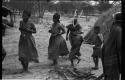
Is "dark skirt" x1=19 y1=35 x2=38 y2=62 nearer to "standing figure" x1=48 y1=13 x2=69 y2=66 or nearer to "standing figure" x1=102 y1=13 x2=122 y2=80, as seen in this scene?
"standing figure" x1=48 y1=13 x2=69 y2=66

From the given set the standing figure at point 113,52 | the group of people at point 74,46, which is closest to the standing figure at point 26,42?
the group of people at point 74,46

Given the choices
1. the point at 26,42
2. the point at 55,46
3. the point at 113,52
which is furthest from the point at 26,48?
the point at 113,52

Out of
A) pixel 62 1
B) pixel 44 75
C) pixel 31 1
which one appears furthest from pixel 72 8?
pixel 44 75

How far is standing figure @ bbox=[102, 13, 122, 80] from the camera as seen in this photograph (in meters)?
3.78

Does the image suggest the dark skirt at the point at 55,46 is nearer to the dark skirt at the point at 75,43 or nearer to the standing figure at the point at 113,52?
the dark skirt at the point at 75,43

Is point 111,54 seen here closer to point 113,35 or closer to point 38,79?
point 113,35

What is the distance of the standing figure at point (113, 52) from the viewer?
12.4 ft

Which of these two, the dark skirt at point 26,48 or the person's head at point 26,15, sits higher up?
the person's head at point 26,15

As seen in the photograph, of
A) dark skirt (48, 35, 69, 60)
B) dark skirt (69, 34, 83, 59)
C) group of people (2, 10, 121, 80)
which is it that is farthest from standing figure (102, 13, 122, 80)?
dark skirt (48, 35, 69, 60)

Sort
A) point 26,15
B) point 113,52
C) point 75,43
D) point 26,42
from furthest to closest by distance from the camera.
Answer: point 75,43 < point 26,42 < point 26,15 < point 113,52

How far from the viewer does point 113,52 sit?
3926 millimetres

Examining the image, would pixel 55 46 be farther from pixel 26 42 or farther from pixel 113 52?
pixel 113 52

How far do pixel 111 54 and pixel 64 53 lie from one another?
182 inches

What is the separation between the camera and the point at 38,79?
255 inches
